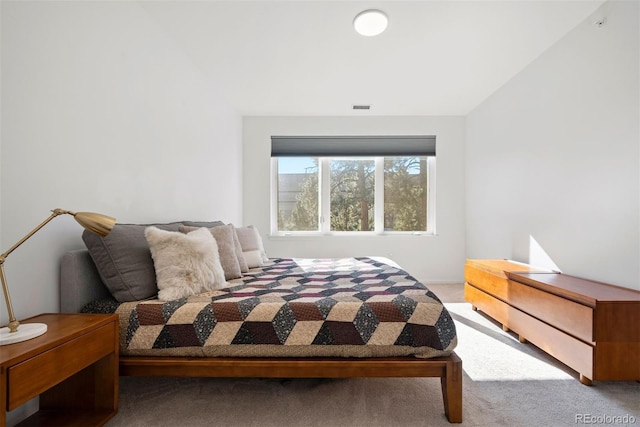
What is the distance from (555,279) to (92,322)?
9.72 ft

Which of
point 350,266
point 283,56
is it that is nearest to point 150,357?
point 350,266

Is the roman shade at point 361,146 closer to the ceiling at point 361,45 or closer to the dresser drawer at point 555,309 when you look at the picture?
the ceiling at point 361,45

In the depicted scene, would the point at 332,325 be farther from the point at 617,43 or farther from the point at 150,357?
the point at 617,43

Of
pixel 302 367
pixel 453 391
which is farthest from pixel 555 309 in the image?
pixel 302 367

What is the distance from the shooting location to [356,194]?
4.58 metres

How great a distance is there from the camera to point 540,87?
287 centimetres

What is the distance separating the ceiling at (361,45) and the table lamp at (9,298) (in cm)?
181

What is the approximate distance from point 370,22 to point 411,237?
2935 mm

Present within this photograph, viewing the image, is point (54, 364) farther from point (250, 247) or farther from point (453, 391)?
point (250, 247)

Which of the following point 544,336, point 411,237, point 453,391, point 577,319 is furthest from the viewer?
point 411,237

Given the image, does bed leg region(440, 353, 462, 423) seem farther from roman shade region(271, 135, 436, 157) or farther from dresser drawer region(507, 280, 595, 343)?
roman shade region(271, 135, 436, 157)

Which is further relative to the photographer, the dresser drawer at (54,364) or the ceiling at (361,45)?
the ceiling at (361,45)

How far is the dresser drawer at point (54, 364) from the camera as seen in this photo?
983mm

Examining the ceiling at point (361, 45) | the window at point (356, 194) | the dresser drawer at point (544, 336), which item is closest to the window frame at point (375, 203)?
the window at point (356, 194)
